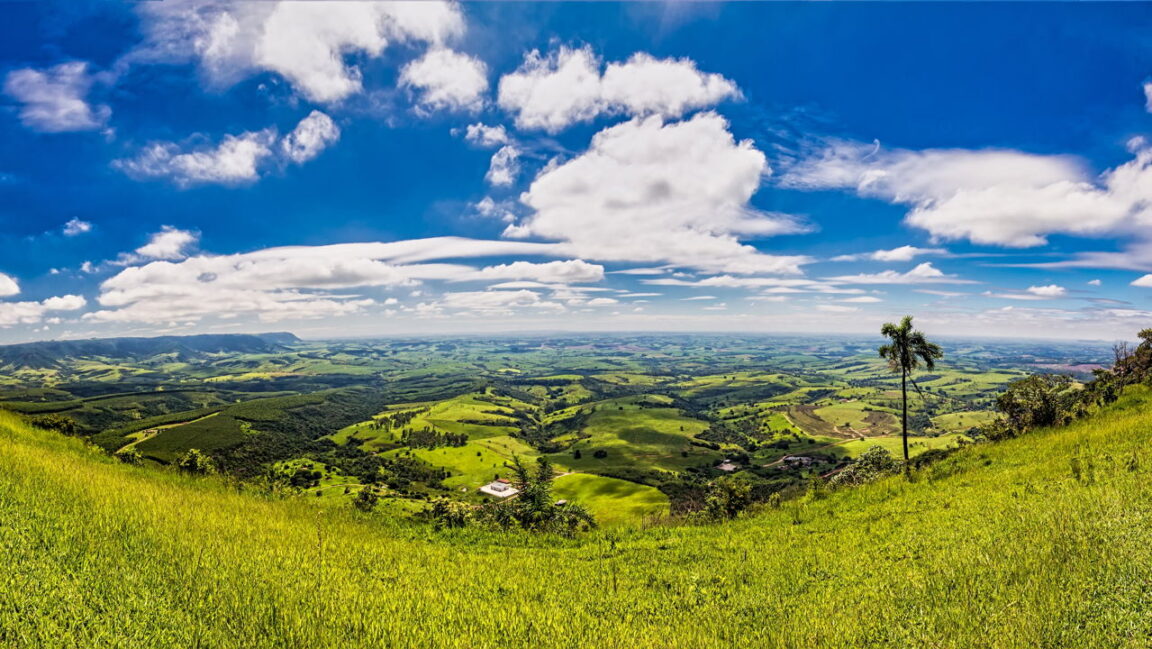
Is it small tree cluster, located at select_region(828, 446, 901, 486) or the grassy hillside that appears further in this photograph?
small tree cluster, located at select_region(828, 446, 901, 486)

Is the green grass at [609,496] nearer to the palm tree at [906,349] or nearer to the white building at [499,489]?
the white building at [499,489]

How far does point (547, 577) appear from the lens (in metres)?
10.4

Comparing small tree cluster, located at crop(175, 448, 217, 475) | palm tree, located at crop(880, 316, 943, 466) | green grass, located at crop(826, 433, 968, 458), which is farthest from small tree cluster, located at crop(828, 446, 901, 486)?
green grass, located at crop(826, 433, 968, 458)

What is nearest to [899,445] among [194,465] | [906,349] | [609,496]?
[609,496]

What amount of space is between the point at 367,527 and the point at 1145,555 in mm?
16582

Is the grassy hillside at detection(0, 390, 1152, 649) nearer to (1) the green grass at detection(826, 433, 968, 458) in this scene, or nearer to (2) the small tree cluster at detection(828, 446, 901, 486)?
(2) the small tree cluster at detection(828, 446, 901, 486)

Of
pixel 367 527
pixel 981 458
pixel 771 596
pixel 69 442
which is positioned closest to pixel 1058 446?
pixel 981 458

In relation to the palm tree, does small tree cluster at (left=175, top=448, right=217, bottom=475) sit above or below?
below

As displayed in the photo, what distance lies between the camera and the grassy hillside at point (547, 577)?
18.7 feet

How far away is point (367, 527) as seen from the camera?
43.8ft

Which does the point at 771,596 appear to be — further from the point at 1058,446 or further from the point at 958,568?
the point at 1058,446

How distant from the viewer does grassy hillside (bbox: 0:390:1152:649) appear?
18.7 ft

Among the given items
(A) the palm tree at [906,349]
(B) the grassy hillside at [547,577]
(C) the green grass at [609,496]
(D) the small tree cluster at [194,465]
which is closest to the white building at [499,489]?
(C) the green grass at [609,496]

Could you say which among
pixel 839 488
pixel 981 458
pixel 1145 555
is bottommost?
pixel 839 488
